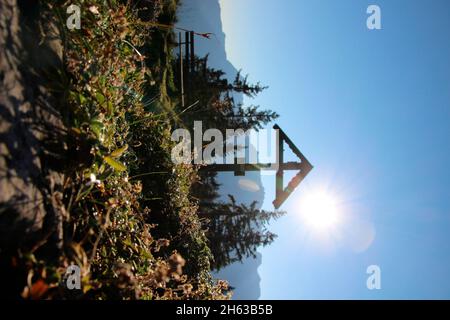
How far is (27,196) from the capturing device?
251cm

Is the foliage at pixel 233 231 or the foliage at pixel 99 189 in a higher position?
the foliage at pixel 99 189

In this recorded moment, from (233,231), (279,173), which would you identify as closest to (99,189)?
(279,173)

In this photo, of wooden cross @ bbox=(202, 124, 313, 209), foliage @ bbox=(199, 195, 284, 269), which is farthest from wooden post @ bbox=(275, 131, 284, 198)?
foliage @ bbox=(199, 195, 284, 269)

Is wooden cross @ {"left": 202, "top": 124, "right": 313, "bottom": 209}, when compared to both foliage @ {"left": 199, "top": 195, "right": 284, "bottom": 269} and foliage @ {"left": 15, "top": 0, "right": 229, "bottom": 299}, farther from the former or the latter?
foliage @ {"left": 199, "top": 195, "right": 284, "bottom": 269}

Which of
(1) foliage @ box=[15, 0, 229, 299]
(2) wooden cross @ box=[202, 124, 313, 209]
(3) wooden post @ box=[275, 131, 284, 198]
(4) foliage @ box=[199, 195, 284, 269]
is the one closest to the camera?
(1) foliage @ box=[15, 0, 229, 299]

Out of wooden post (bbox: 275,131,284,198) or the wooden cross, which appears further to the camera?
wooden post (bbox: 275,131,284,198)

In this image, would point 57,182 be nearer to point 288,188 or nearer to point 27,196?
point 27,196

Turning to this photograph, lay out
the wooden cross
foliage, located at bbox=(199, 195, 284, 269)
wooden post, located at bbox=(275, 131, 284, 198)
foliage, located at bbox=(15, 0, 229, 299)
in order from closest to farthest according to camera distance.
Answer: foliage, located at bbox=(15, 0, 229, 299) < the wooden cross < wooden post, located at bbox=(275, 131, 284, 198) < foliage, located at bbox=(199, 195, 284, 269)

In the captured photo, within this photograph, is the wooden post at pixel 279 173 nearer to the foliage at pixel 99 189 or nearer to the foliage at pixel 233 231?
the foliage at pixel 99 189

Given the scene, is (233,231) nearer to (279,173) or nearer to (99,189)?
(279,173)

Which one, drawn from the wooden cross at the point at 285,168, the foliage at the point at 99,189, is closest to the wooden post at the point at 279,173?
the wooden cross at the point at 285,168

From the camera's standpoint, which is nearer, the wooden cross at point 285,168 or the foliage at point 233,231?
the wooden cross at point 285,168

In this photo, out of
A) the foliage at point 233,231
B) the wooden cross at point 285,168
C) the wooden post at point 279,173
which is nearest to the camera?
the wooden cross at point 285,168
